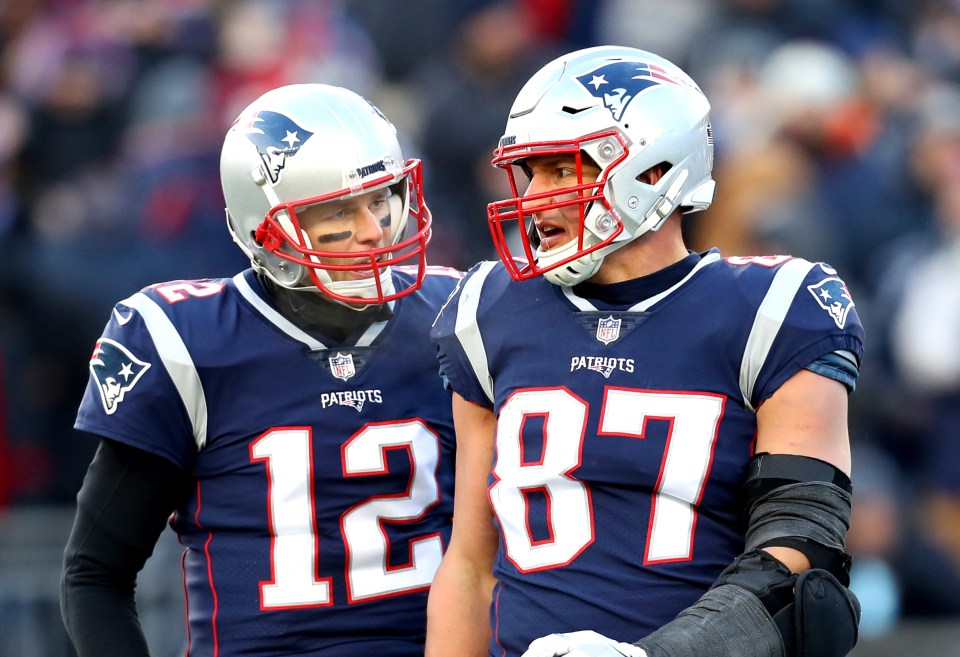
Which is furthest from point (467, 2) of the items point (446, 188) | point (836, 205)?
point (836, 205)

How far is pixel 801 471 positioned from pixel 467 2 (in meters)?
6.33

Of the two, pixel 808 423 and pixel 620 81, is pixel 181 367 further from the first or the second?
pixel 808 423

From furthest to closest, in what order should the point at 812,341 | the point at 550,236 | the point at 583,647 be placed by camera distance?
the point at 550,236 < the point at 812,341 < the point at 583,647

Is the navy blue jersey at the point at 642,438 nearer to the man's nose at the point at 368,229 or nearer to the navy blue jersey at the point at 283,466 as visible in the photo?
the navy blue jersey at the point at 283,466

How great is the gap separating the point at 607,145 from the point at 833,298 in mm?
562

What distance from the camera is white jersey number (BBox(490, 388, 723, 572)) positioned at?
300 cm

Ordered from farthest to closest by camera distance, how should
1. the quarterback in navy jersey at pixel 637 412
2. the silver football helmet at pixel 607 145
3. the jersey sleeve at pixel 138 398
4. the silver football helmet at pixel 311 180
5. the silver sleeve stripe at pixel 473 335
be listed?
1. the silver football helmet at pixel 311 180
2. the jersey sleeve at pixel 138 398
3. the silver sleeve stripe at pixel 473 335
4. the silver football helmet at pixel 607 145
5. the quarterback in navy jersey at pixel 637 412

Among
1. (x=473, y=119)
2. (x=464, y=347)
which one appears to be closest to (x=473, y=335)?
(x=464, y=347)

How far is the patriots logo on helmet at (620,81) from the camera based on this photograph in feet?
10.5

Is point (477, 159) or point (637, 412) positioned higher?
point (477, 159)

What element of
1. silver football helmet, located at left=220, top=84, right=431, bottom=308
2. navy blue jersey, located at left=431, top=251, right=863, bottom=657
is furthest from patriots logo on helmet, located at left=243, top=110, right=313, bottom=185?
navy blue jersey, located at left=431, top=251, right=863, bottom=657

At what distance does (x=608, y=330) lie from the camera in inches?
124

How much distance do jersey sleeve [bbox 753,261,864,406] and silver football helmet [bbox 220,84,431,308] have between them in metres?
0.89

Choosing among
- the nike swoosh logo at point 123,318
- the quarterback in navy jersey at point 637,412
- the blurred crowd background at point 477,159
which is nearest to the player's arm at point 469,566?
the quarterback in navy jersey at point 637,412
